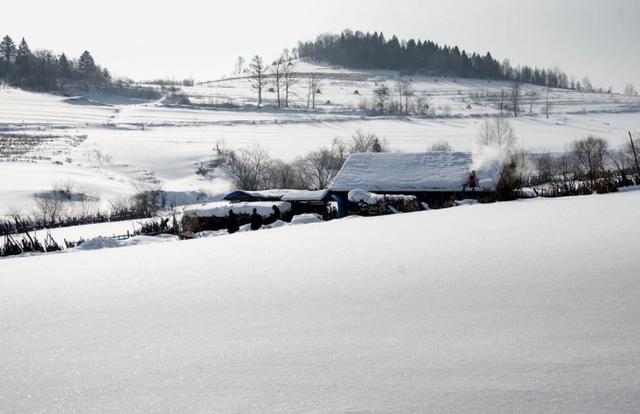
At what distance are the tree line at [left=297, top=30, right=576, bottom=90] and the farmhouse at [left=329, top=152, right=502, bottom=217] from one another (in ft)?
345

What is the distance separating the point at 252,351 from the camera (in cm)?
233

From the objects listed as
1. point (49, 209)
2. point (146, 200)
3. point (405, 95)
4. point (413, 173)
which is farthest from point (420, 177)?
point (405, 95)

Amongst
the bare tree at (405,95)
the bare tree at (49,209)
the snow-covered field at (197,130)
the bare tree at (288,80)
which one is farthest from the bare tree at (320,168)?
the bare tree at (288,80)

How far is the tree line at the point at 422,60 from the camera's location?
4791 inches

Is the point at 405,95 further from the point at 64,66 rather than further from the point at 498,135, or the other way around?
the point at 64,66

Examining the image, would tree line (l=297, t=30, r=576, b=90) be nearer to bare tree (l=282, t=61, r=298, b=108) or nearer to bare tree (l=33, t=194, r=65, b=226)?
bare tree (l=282, t=61, r=298, b=108)

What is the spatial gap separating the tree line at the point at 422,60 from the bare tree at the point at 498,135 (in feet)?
240

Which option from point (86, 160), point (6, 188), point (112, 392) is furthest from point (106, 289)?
point (86, 160)

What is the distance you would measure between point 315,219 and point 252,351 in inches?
289

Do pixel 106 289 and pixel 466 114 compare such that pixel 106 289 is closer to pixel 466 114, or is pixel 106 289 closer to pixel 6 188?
pixel 6 188

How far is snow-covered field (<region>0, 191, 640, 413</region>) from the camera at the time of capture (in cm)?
191

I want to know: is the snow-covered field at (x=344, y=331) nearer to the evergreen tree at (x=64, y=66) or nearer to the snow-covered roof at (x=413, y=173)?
the snow-covered roof at (x=413, y=173)

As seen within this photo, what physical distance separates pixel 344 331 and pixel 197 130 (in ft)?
180

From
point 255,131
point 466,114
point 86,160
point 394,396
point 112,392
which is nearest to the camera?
point 394,396
